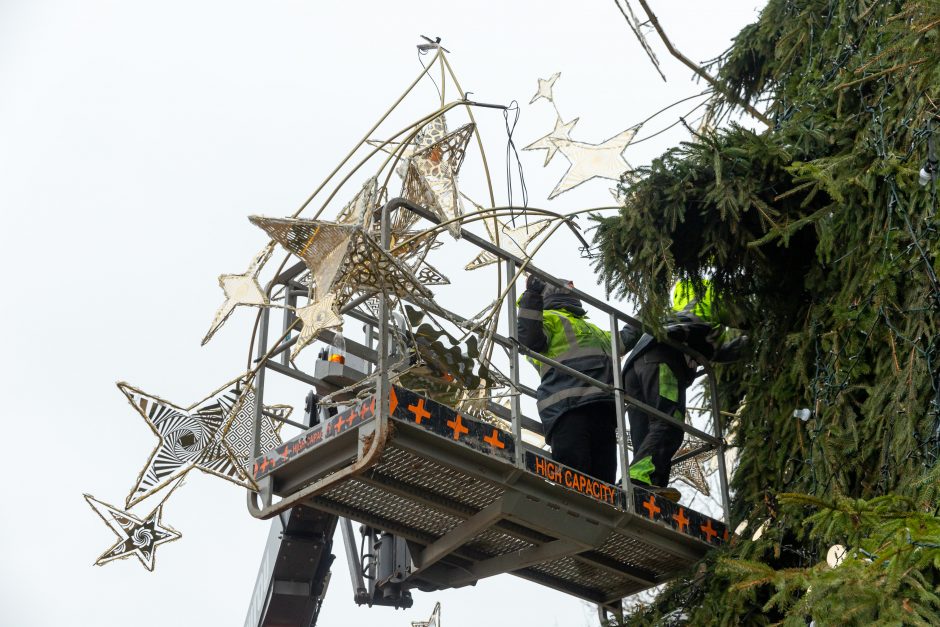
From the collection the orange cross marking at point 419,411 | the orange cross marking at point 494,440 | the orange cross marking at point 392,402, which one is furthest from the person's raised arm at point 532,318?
the orange cross marking at point 392,402

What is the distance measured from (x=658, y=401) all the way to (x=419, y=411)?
253 cm

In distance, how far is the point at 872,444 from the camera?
27.9 ft

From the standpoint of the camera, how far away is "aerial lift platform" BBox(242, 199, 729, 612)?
788 cm

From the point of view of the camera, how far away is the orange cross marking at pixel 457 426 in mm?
7969

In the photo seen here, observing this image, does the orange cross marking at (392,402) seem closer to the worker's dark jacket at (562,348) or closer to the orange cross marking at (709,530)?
the worker's dark jacket at (562,348)

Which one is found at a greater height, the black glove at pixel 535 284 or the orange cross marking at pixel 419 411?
the black glove at pixel 535 284

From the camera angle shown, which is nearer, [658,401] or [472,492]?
[472,492]

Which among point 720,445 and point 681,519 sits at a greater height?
point 720,445

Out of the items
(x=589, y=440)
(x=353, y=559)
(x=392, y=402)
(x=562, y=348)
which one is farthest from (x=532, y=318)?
(x=353, y=559)

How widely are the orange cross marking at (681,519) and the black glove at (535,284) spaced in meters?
1.76

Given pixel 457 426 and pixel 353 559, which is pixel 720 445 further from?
pixel 353 559

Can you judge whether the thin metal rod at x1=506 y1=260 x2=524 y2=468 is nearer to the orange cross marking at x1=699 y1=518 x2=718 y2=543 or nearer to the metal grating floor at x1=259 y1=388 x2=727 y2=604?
the metal grating floor at x1=259 y1=388 x2=727 y2=604

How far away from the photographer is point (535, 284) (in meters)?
9.57

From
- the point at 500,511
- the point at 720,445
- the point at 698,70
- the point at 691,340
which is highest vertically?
the point at 698,70
